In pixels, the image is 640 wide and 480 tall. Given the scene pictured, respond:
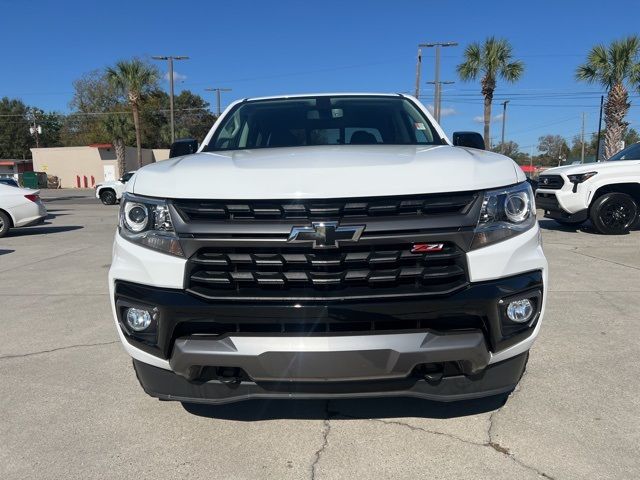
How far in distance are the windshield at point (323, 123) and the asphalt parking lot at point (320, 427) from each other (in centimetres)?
184

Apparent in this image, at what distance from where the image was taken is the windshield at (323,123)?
12.9 feet

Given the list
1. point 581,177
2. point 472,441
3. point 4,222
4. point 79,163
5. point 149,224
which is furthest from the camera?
point 79,163

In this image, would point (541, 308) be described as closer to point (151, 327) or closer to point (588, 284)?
point (151, 327)

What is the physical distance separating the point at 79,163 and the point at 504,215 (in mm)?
52650

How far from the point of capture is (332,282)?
7.45 feet

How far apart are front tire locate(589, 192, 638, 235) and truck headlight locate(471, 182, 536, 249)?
344 inches

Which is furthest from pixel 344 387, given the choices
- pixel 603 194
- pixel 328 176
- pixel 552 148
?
pixel 552 148

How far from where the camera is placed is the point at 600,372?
354cm

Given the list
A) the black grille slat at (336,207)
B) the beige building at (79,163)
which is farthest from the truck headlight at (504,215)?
the beige building at (79,163)

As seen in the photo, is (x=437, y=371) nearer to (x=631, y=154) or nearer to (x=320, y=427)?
(x=320, y=427)

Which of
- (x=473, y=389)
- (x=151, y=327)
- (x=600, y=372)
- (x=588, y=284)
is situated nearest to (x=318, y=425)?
(x=473, y=389)

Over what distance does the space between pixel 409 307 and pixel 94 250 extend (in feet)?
28.7

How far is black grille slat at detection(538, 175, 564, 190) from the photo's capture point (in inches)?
410

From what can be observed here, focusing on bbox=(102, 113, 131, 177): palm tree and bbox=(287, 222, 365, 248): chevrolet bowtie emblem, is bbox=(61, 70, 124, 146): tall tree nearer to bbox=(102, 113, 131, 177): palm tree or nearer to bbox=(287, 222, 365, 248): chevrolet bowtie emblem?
bbox=(102, 113, 131, 177): palm tree
